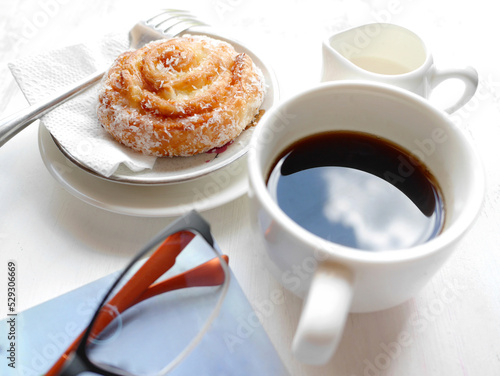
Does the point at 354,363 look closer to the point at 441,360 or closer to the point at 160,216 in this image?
the point at 441,360

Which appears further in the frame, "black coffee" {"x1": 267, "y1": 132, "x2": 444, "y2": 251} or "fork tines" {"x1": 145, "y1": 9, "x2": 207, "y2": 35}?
"fork tines" {"x1": 145, "y1": 9, "x2": 207, "y2": 35}

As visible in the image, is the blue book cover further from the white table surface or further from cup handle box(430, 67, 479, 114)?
cup handle box(430, 67, 479, 114)

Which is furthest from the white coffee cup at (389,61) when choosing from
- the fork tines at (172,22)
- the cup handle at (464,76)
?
the fork tines at (172,22)

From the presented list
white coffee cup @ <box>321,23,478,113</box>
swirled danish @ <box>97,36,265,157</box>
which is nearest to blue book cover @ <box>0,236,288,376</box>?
swirled danish @ <box>97,36,265,157</box>

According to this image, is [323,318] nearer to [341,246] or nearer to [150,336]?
[341,246]

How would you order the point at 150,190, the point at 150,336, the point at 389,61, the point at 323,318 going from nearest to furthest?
1. the point at 323,318
2. the point at 150,336
3. the point at 150,190
4. the point at 389,61

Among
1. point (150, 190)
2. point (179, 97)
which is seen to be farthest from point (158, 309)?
point (179, 97)

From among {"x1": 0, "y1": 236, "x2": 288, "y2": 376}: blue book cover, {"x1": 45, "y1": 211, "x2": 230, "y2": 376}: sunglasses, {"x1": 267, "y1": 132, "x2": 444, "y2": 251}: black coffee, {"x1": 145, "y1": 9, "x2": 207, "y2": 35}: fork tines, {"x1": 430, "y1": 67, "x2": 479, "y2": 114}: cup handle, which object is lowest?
{"x1": 0, "y1": 236, "x2": 288, "y2": 376}: blue book cover

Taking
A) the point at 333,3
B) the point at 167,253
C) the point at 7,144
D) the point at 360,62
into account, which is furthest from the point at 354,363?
the point at 333,3

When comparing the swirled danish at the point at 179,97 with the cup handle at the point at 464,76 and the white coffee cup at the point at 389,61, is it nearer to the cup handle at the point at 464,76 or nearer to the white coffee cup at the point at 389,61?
the white coffee cup at the point at 389,61
